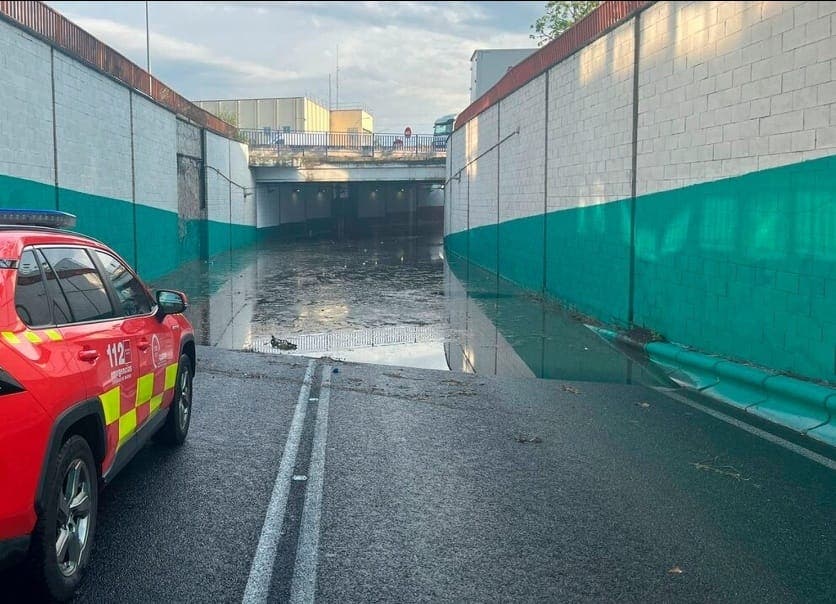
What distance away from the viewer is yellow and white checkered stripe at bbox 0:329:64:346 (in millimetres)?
3771

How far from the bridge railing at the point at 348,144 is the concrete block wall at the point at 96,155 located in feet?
47.3

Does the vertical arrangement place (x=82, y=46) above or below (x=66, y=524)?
above

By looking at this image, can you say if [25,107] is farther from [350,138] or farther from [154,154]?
[350,138]

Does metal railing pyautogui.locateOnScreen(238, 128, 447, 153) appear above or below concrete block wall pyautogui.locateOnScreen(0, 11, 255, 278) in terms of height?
above

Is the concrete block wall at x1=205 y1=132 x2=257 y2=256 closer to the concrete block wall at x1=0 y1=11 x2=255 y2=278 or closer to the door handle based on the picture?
the concrete block wall at x1=0 y1=11 x2=255 y2=278

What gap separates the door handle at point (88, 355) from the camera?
4.37 metres

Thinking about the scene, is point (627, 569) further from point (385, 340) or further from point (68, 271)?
point (385, 340)

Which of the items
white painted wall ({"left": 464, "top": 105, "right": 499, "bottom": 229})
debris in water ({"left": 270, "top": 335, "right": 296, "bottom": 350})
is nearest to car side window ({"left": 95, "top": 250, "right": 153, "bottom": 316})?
debris in water ({"left": 270, "top": 335, "right": 296, "bottom": 350})

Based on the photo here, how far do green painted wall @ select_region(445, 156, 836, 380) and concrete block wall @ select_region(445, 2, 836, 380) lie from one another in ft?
0.06

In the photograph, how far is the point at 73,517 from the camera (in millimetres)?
4227

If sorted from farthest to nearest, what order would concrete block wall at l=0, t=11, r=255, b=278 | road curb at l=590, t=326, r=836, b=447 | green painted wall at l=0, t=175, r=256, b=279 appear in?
green painted wall at l=0, t=175, r=256, b=279, concrete block wall at l=0, t=11, r=255, b=278, road curb at l=590, t=326, r=836, b=447

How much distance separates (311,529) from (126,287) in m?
2.16

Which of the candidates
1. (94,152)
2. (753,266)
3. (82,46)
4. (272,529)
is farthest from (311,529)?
(82,46)

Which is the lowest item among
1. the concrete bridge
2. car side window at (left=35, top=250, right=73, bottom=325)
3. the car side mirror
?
the car side mirror
